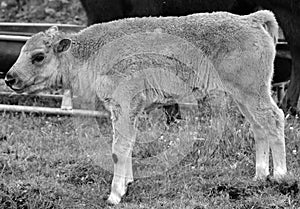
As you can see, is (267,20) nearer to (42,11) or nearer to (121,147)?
(121,147)

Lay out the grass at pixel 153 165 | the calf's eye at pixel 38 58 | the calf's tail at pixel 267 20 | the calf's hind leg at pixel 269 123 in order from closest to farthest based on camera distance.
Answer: the grass at pixel 153 165
the calf's eye at pixel 38 58
the calf's hind leg at pixel 269 123
the calf's tail at pixel 267 20

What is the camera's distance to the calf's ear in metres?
5.47

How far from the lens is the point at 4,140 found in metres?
6.91

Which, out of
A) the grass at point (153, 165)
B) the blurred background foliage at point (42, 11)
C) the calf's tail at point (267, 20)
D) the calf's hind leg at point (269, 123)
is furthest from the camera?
the blurred background foliage at point (42, 11)

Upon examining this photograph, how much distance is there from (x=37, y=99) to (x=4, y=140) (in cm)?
207

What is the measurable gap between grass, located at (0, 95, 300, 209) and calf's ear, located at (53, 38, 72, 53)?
1054 mm

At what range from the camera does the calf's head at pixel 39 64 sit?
5406 millimetres

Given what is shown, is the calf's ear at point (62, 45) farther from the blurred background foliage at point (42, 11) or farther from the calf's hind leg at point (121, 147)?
the blurred background foliage at point (42, 11)

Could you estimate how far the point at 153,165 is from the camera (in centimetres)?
619

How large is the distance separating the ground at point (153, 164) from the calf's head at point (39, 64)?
0.77m

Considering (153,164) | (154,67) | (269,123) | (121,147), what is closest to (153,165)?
(153,164)

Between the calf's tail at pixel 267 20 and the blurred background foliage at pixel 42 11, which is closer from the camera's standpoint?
the calf's tail at pixel 267 20

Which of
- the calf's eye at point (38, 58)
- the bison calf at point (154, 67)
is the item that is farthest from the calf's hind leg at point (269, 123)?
the calf's eye at point (38, 58)

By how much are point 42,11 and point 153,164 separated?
341 inches
